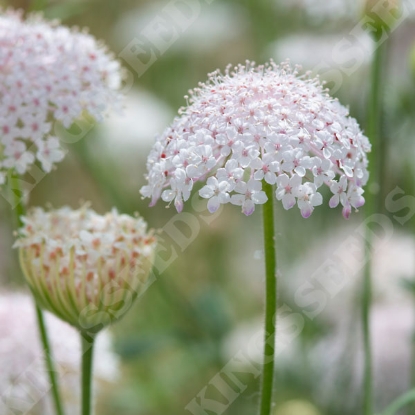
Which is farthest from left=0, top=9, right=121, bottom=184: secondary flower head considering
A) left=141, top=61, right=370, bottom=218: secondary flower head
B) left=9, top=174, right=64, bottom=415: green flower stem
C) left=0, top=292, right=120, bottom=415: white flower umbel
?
left=0, top=292, right=120, bottom=415: white flower umbel

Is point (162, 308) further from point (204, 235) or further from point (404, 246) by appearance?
point (404, 246)

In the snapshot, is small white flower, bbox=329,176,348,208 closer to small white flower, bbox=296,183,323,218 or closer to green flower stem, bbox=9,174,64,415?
small white flower, bbox=296,183,323,218

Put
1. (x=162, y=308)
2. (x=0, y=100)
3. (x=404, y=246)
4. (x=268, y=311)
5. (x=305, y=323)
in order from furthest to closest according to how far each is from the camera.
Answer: (x=162, y=308) → (x=404, y=246) → (x=305, y=323) → (x=0, y=100) → (x=268, y=311)

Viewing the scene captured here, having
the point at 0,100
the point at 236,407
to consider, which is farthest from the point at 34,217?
the point at 236,407

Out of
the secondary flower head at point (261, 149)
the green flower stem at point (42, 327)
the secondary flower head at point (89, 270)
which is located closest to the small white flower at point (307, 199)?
the secondary flower head at point (261, 149)

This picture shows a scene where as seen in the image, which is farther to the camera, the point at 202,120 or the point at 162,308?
the point at 162,308

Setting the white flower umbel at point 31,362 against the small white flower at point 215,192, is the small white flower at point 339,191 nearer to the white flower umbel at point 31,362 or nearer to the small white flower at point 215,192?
the small white flower at point 215,192
